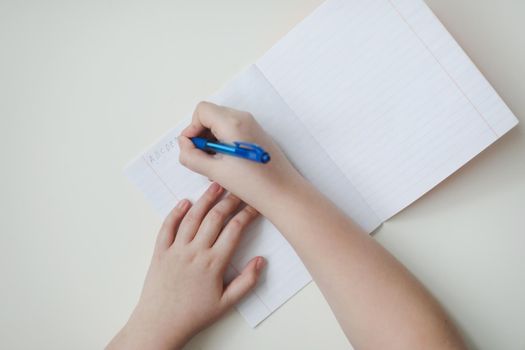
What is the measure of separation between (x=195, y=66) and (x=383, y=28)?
30 centimetres

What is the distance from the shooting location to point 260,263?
0.70 metres

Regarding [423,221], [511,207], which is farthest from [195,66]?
[511,207]

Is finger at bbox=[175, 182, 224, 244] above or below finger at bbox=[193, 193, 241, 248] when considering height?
above

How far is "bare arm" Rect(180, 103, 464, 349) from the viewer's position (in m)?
0.59

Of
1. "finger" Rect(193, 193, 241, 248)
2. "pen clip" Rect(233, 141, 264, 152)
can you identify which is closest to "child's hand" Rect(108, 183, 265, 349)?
"finger" Rect(193, 193, 241, 248)

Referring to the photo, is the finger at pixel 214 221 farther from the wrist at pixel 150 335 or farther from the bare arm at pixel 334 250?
the wrist at pixel 150 335

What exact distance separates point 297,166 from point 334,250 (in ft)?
0.52

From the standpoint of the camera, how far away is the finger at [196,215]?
0.70 meters

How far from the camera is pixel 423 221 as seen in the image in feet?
2.31

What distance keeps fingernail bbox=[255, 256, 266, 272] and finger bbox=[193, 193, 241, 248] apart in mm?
78

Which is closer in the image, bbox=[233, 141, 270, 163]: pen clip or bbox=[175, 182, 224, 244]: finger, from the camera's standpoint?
bbox=[233, 141, 270, 163]: pen clip

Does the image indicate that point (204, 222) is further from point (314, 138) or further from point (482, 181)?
point (482, 181)

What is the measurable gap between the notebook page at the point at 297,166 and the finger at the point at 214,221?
47mm

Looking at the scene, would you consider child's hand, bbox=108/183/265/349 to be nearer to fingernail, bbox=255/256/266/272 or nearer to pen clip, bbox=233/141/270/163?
fingernail, bbox=255/256/266/272
